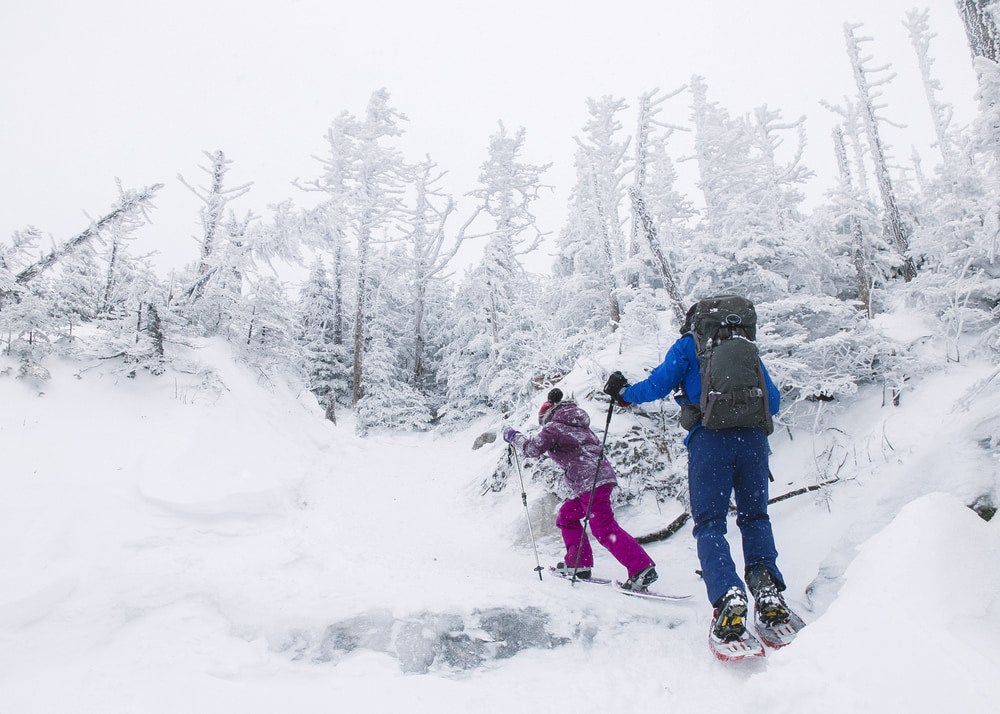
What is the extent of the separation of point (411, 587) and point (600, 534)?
191 centimetres

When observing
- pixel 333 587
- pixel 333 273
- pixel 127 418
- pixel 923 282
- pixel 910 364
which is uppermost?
pixel 333 273

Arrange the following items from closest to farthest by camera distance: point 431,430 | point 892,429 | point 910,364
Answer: point 892,429, point 910,364, point 431,430

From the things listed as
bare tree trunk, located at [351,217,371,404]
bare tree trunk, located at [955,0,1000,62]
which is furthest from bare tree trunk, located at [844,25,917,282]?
bare tree trunk, located at [351,217,371,404]

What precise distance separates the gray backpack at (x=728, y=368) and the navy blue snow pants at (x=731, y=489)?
14cm

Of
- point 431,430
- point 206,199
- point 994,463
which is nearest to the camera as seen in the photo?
point 994,463

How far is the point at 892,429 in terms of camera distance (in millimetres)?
5895

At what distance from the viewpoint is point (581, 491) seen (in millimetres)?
5191

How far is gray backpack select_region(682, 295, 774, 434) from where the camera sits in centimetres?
350

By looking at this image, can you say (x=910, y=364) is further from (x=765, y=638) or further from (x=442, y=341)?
(x=442, y=341)

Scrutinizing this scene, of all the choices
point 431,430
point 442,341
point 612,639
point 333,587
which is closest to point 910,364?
point 612,639

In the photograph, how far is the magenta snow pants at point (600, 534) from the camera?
4.70m

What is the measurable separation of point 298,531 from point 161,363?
13.2 ft

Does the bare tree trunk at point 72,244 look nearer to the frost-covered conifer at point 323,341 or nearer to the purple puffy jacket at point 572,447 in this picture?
the purple puffy jacket at point 572,447

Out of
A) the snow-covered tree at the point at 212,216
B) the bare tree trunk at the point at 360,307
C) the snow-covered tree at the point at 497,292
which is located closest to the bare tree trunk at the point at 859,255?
the snow-covered tree at the point at 497,292
